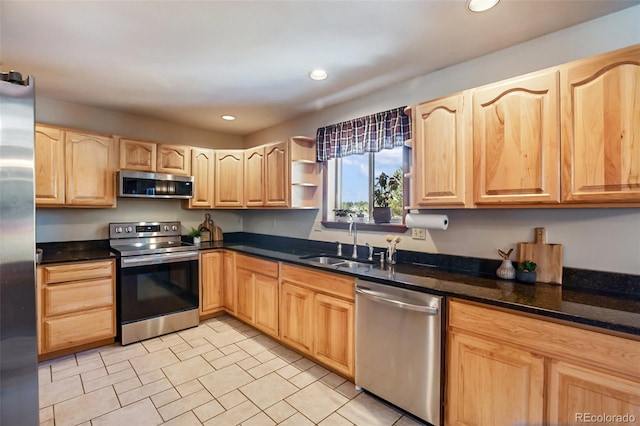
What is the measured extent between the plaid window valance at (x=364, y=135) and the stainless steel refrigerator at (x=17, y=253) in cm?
231

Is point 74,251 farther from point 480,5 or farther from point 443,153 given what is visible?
point 480,5

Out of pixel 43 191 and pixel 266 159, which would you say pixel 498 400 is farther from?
pixel 43 191

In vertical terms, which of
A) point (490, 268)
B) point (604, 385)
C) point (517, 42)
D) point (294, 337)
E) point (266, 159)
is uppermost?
point (517, 42)

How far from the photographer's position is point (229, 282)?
3568 mm

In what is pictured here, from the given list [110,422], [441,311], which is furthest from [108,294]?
[441,311]

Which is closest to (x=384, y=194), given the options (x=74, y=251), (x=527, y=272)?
(x=527, y=272)

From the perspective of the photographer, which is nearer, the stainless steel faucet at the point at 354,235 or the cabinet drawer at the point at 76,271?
the cabinet drawer at the point at 76,271

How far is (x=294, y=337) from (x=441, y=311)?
1486 millimetres

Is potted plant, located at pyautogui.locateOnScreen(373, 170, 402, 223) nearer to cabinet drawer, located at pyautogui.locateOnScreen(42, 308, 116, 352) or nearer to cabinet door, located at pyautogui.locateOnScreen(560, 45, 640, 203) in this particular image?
cabinet door, located at pyautogui.locateOnScreen(560, 45, 640, 203)

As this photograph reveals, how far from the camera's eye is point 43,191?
2762 millimetres

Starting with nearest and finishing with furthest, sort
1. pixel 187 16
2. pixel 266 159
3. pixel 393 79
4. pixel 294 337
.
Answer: pixel 187 16 < pixel 393 79 < pixel 294 337 < pixel 266 159

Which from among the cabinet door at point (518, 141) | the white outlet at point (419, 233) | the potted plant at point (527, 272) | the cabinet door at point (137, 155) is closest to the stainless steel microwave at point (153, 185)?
the cabinet door at point (137, 155)

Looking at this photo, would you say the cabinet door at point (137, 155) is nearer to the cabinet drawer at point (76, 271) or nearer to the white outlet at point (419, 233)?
the cabinet drawer at point (76, 271)

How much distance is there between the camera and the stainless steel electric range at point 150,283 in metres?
2.94
